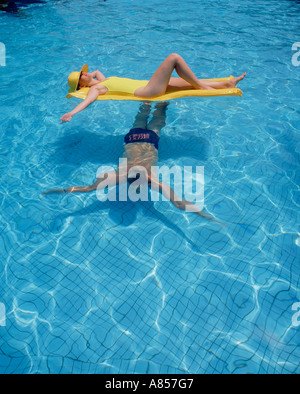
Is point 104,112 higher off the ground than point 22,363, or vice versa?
point 104,112

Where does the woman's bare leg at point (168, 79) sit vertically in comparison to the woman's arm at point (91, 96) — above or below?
above

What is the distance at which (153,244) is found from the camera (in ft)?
9.87

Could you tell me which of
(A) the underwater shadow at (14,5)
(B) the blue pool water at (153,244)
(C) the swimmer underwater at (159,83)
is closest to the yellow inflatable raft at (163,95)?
(C) the swimmer underwater at (159,83)

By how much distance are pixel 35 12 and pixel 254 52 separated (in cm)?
852

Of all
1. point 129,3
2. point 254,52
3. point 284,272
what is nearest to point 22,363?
point 284,272

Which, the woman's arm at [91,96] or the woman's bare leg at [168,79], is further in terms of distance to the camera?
the woman's bare leg at [168,79]

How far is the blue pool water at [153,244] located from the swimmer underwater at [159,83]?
748mm

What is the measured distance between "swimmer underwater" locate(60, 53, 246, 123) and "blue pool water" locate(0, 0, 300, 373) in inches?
29.4

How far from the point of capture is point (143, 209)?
335cm

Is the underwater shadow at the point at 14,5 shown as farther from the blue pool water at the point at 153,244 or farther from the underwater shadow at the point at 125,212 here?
the underwater shadow at the point at 125,212

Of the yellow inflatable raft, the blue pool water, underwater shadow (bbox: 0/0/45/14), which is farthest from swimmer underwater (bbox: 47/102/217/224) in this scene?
underwater shadow (bbox: 0/0/45/14)

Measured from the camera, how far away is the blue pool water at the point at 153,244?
7.43ft

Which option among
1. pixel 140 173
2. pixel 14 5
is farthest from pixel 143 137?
pixel 14 5
